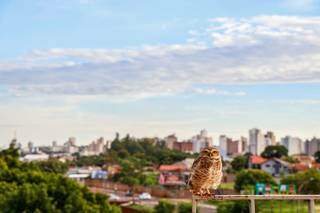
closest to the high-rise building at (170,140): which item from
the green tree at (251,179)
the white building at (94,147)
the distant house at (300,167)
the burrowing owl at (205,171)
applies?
the white building at (94,147)

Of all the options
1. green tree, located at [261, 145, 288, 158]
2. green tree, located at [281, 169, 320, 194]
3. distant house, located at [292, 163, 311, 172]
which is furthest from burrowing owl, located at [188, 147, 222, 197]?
green tree, located at [261, 145, 288, 158]

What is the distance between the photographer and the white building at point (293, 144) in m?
90.0

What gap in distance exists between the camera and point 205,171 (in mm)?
3936

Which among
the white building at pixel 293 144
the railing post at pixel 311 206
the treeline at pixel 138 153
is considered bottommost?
the railing post at pixel 311 206

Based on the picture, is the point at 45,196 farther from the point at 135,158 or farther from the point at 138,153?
the point at 138,153

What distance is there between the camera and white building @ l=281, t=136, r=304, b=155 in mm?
90000

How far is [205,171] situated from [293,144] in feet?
296

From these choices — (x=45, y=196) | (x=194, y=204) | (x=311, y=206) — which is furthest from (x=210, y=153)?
(x=45, y=196)

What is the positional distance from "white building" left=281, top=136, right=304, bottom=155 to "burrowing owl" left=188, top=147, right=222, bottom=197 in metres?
86.8

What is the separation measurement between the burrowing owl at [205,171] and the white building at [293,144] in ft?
285

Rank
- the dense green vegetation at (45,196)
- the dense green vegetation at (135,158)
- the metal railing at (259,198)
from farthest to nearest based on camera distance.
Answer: the dense green vegetation at (135,158), the dense green vegetation at (45,196), the metal railing at (259,198)

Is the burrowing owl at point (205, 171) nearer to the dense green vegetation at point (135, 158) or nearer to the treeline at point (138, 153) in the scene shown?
the dense green vegetation at point (135, 158)

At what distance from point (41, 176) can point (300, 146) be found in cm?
7801

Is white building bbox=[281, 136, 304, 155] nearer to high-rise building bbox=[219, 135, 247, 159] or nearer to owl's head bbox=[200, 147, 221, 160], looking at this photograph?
high-rise building bbox=[219, 135, 247, 159]
